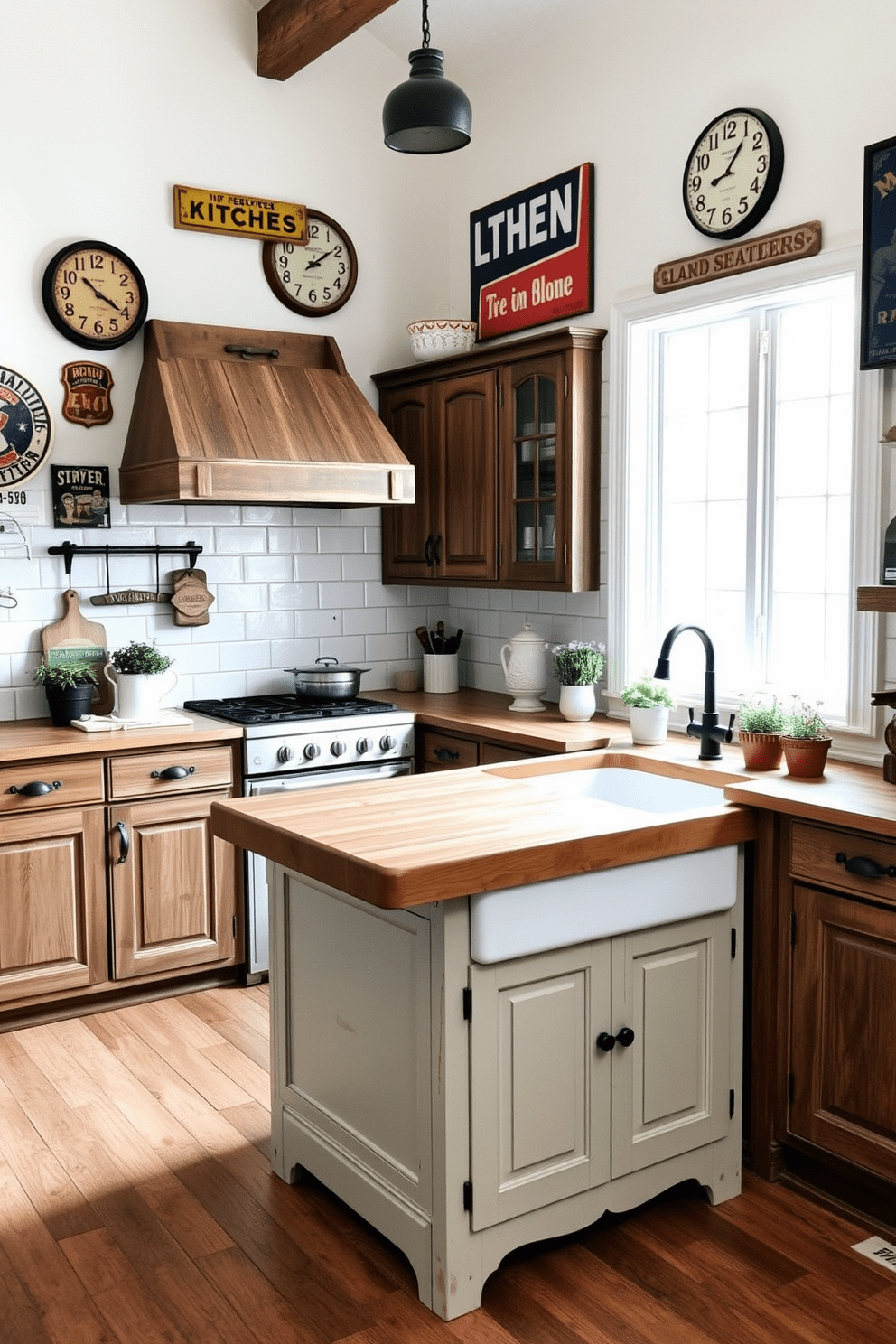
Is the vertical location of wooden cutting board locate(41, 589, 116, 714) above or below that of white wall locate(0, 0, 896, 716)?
below

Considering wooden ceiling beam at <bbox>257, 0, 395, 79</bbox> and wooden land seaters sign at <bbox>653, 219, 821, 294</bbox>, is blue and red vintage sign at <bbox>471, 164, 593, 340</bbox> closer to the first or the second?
wooden land seaters sign at <bbox>653, 219, 821, 294</bbox>

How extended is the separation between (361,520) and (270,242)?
1.24 metres

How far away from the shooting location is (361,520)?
5.49 m

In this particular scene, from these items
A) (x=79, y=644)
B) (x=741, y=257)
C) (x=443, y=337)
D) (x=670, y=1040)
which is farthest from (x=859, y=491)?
(x=79, y=644)

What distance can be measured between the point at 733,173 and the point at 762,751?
6.21ft

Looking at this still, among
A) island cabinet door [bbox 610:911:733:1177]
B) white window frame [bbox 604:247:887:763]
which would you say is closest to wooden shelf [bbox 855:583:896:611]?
white window frame [bbox 604:247:887:763]

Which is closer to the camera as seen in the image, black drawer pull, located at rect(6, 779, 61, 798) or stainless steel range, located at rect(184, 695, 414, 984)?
black drawer pull, located at rect(6, 779, 61, 798)

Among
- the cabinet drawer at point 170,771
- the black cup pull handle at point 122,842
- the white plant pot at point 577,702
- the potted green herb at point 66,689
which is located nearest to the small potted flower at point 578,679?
the white plant pot at point 577,702

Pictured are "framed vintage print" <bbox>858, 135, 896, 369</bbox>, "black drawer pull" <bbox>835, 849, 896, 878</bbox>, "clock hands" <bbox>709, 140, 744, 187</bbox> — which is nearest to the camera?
"black drawer pull" <bbox>835, 849, 896, 878</bbox>

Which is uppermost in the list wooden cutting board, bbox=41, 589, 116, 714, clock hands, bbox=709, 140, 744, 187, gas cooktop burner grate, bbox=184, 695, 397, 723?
clock hands, bbox=709, 140, 744, 187

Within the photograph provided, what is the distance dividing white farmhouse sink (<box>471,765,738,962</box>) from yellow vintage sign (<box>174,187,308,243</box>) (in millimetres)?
2936

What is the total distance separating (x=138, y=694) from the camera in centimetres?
450

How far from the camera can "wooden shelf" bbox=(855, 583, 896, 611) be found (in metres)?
3.09

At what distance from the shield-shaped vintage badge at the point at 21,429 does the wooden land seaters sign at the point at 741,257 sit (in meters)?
2.34
